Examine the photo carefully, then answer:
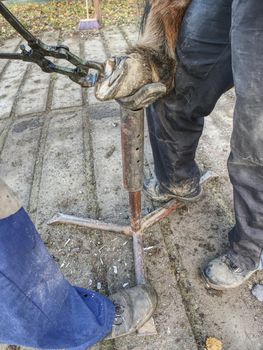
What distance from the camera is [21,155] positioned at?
216 centimetres

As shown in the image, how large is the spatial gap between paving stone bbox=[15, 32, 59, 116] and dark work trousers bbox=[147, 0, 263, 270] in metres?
1.43

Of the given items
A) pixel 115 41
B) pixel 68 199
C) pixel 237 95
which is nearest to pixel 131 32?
pixel 115 41

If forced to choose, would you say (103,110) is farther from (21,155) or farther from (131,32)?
(131,32)

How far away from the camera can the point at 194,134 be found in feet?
4.94

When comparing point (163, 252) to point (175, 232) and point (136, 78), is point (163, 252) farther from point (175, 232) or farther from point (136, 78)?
point (136, 78)

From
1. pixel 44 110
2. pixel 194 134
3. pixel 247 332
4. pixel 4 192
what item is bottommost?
pixel 247 332

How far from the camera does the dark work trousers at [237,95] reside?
0.92 meters

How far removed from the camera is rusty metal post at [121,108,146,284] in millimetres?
1166

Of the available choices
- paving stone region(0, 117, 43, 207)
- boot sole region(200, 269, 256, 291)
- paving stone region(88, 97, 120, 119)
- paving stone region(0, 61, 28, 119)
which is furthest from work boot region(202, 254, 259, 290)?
paving stone region(0, 61, 28, 119)

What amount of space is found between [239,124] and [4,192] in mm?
672

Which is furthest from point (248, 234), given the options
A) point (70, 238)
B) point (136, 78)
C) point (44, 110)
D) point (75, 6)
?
point (75, 6)

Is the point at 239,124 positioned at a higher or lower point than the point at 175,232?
higher

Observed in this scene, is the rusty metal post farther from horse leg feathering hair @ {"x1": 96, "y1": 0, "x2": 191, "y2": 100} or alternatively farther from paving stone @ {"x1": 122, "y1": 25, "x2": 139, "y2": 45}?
paving stone @ {"x1": 122, "y1": 25, "x2": 139, "y2": 45}

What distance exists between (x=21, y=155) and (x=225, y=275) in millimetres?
1426
